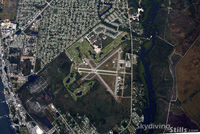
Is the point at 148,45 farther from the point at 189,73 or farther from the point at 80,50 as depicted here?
the point at 80,50

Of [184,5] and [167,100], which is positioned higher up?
[184,5]

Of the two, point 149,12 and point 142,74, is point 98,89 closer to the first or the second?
point 142,74

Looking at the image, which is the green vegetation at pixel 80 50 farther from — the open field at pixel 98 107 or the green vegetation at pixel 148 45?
the green vegetation at pixel 148 45

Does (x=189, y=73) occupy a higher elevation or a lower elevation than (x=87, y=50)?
lower

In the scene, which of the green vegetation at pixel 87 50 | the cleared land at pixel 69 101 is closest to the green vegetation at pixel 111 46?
the green vegetation at pixel 87 50

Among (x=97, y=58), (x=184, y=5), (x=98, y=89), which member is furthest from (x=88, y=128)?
(x=184, y=5)

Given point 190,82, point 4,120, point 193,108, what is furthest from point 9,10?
point 193,108

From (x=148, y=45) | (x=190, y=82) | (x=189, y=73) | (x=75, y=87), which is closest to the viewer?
(x=190, y=82)
